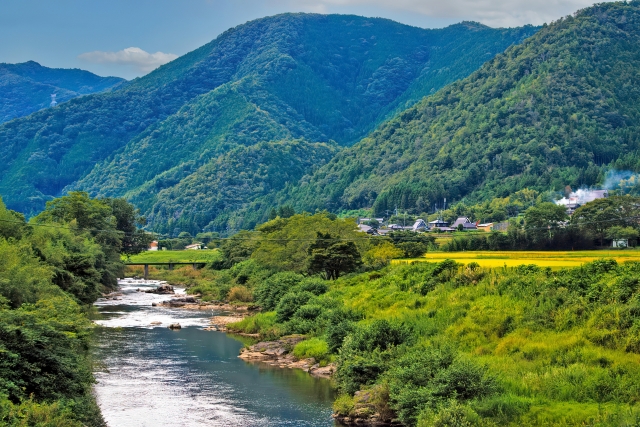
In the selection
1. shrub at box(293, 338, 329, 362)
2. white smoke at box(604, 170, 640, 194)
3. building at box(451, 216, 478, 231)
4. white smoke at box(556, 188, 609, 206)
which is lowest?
shrub at box(293, 338, 329, 362)

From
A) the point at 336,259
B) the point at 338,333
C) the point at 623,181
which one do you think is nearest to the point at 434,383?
the point at 338,333

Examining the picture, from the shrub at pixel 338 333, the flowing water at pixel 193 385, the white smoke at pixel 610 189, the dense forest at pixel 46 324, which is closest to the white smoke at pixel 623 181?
the white smoke at pixel 610 189

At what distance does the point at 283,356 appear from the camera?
53.2 metres

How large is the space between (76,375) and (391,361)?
48.3 ft

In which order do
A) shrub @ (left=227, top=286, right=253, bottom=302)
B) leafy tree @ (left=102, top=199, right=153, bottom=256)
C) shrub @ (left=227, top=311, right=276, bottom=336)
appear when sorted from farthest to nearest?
leafy tree @ (left=102, top=199, right=153, bottom=256) → shrub @ (left=227, top=286, right=253, bottom=302) → shrub @ (left=227, top=311, right=276, bottom=336)

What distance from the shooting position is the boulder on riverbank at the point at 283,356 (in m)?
47.6

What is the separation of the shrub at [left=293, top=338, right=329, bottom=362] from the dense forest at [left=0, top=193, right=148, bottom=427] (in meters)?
13.3

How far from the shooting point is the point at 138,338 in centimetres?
6138

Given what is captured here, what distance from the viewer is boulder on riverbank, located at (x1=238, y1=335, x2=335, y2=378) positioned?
4762 centimetres

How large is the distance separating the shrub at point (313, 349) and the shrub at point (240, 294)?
120ft

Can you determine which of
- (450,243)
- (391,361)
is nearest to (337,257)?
(450,243)

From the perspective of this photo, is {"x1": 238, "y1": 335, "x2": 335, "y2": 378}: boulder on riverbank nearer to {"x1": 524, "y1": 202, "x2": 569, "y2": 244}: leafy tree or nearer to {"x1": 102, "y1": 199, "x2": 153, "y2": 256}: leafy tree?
{"x1": 524, "y1": 202, "x2": 569, "y2": 244}: leafy tree

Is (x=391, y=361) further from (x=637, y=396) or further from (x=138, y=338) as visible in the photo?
(x=138, y=338)

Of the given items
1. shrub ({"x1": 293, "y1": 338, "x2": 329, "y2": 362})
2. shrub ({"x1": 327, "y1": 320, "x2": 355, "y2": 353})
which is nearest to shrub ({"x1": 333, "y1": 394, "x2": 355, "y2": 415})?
shrub ({"x1": 327, "y1": 320, "x2": 355, "y2": 353})
